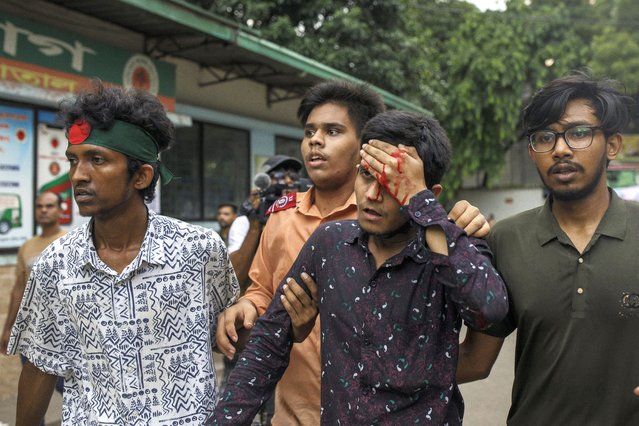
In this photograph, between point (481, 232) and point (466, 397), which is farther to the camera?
point (466, 397)

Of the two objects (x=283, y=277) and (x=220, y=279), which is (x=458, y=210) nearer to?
(x=283, y=277)

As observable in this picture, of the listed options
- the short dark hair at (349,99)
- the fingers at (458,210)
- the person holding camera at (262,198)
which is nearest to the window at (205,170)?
the person holding camera at (262,198)

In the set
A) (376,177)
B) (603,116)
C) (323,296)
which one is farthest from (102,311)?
(603,116)

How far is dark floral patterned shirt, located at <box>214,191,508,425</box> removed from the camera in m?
1.67

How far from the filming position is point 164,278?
2.19m

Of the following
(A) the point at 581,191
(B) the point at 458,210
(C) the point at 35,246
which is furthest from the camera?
(C) the point at 35,246

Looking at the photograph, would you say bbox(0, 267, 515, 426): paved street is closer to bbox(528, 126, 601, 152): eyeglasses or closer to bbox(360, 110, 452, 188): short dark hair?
bbox(528, 126, 601, 152): eyeglasses

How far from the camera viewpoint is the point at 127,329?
2117 mm

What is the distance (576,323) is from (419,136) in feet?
2.64

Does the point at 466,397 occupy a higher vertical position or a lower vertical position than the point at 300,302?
lower

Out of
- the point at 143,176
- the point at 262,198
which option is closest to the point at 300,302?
the point at 143,176

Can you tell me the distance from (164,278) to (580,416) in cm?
141

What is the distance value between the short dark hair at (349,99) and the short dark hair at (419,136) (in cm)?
85

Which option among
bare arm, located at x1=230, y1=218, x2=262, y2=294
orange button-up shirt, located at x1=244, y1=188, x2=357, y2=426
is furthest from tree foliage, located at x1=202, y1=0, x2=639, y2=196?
orange button-up shirt, located at x1=244, y1=188, x2=357, y2=426
